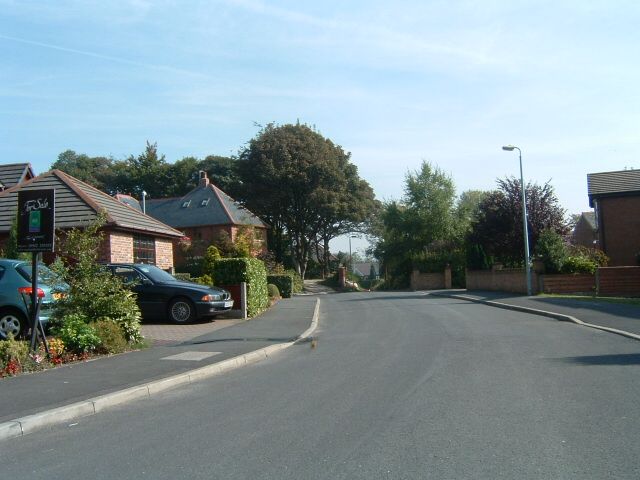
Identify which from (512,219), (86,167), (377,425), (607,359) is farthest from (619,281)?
(86,167)

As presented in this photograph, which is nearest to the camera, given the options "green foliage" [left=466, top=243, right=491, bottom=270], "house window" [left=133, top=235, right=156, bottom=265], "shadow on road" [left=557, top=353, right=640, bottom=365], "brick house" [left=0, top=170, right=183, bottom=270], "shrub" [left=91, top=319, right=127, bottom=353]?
"shadow on road" [left=557, top=353, right=640, bottom=365]

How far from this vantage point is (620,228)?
120ft

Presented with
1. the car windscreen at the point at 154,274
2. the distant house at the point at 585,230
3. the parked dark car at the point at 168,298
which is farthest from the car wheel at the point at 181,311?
the distant house at the point at 585,230

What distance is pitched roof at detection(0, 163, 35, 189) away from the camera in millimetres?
28062

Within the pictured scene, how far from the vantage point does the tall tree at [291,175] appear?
155 ft

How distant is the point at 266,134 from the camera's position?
48500 mm

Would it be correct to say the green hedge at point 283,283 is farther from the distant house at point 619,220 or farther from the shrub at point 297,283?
the distant house at point 619,220

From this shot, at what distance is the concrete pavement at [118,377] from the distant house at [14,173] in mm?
17467

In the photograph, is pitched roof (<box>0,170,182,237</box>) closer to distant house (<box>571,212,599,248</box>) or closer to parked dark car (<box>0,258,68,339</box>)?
parked dark car (<box>0,258,68,339</box>)

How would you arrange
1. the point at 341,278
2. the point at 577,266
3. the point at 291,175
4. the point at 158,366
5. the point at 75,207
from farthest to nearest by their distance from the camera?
the point at 341,278
the point at 291,175
the point at 577,266
the point at 75,207
the point at 158,366

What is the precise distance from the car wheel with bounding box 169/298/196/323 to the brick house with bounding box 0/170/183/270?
3.88 metres

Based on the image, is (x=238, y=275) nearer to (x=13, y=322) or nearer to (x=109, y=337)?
(x=13, y=322)

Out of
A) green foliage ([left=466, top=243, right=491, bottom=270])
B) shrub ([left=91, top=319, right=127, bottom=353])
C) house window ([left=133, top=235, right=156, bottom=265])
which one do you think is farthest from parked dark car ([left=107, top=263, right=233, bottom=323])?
green foliage ([left=466, top=243, right=491, bottom=270])

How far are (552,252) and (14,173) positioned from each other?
24.5 metres
